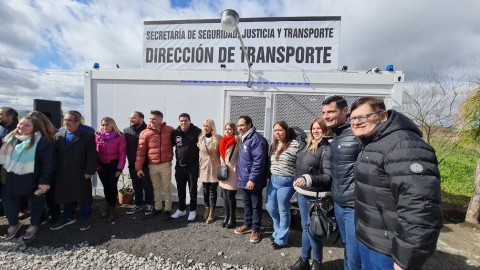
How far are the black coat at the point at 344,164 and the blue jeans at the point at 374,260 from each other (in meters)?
0.43

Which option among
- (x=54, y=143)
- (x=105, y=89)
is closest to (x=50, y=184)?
(x=54, y=143)

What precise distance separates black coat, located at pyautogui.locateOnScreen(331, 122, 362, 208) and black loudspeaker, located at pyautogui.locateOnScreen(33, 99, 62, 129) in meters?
6.01

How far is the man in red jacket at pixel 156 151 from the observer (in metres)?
4.35

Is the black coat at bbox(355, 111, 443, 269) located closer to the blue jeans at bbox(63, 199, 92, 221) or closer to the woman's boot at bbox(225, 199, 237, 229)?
the woman's boot at bbox(225, 199, 237, 229)

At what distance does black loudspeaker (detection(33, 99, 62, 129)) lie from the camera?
5.47m

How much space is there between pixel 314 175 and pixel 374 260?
1.02 m

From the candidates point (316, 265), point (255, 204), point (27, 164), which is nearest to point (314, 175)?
point (316, 265)

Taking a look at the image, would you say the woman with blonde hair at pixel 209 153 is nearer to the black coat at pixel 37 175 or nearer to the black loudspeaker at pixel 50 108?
the black coat at pixel 37 175

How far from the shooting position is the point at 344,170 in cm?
234

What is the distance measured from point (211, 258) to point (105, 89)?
396 cm

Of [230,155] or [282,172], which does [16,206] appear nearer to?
[230,155]

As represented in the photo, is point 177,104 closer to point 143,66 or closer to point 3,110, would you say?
point 143,66

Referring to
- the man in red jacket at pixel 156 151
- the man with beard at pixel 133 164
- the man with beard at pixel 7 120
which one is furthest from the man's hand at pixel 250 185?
the man with beard at pixel 7 120

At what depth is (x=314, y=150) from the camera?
2.96 metres
